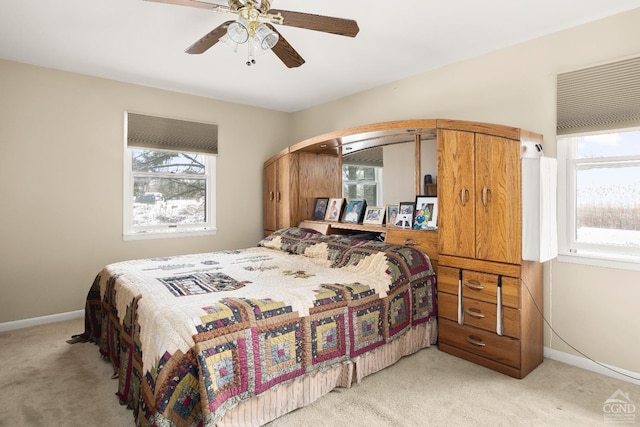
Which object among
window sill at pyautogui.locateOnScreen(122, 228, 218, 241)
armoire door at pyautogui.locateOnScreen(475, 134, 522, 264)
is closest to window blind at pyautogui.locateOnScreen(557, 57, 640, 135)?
armoire door at pyautogui.locateOnScreen(475, 134, 522, 264)

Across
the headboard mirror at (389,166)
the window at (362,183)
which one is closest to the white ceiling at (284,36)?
the headboard mirror at (389,166)

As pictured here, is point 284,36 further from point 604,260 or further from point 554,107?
point 604,260

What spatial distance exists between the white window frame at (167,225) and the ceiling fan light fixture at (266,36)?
2.52 m

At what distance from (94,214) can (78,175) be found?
429mm

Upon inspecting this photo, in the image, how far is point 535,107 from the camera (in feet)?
9.06

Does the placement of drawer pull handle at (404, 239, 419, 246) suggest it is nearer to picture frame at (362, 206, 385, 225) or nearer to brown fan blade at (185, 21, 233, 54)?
picture frame at (362, 206, 385, 225)

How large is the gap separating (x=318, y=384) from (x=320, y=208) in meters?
Result: 2.50

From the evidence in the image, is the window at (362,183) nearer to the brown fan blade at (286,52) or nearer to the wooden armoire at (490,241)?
the wooden armoire at (490,241)

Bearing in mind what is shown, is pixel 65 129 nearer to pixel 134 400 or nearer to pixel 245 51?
pixel 245 51

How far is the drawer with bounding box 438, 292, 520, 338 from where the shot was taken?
2.41 meters

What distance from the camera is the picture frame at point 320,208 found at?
430 cm

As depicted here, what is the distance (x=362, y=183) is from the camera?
12.7ft

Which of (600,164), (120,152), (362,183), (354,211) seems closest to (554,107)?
(600,164)

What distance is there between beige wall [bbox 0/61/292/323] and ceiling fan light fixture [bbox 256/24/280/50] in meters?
2.51
